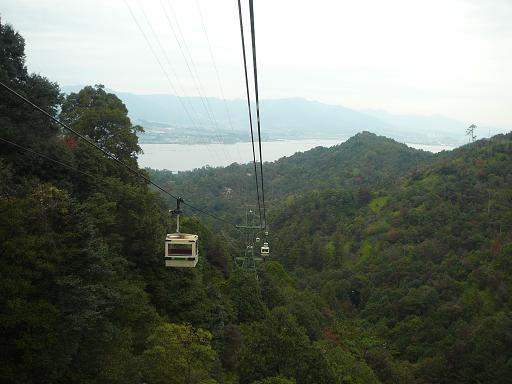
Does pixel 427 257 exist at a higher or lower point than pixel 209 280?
lower

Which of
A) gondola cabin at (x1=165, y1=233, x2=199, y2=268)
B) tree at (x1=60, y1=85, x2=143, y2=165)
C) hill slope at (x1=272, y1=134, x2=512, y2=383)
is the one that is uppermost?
tree at (x1=60, y1=85, x2=143, y2=165)

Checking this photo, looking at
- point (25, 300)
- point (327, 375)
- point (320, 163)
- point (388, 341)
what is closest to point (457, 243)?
point (388, 341)

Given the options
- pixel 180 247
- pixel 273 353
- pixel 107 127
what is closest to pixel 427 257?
pixel 107 127

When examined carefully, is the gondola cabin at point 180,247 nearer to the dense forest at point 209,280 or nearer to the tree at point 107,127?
the dense forest at point 209,280

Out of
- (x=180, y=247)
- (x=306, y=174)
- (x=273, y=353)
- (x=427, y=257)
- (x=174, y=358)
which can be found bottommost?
(x=427, y=257)

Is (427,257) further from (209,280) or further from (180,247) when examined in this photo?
(180,247)

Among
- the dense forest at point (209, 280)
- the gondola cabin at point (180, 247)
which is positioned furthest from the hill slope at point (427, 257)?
the gondola cabin at point (180, 247)

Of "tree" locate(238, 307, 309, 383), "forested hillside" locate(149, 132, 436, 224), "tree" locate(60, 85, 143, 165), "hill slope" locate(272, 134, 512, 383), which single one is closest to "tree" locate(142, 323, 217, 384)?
"tree" locate(238, 307, 309, 383)

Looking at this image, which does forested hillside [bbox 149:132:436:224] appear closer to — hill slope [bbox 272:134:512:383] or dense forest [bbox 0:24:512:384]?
hill slope [bbox 272:134:512:383]
